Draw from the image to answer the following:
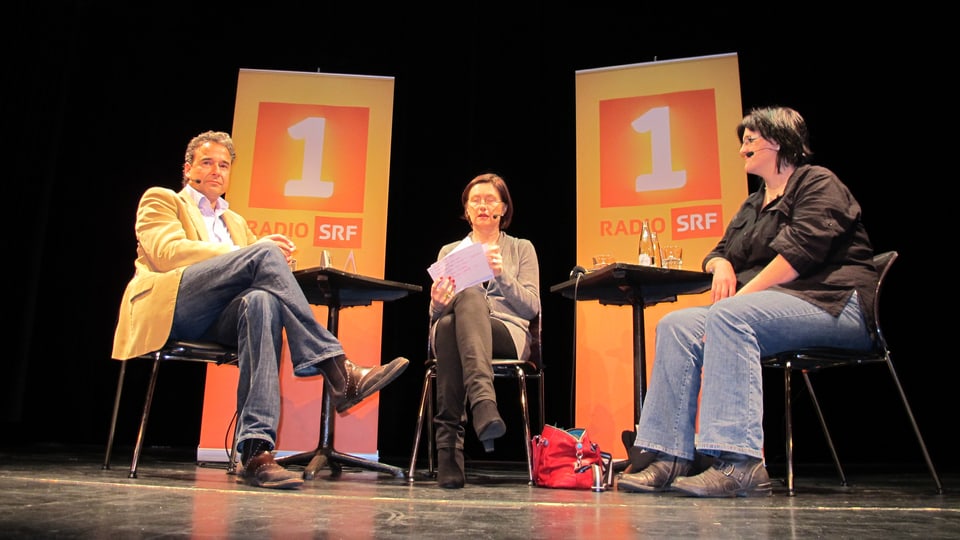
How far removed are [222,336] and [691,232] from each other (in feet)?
8.03

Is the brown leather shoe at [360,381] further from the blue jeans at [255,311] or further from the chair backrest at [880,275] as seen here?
the chair backrest at [880,275]

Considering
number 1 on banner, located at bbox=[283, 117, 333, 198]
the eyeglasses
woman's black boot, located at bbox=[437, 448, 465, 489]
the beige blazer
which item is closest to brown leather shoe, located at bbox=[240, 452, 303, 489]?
woman's black boot, located at bbox=[437, 448, 465, 489]

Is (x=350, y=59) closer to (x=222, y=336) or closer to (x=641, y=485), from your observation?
(x=222, y=336)

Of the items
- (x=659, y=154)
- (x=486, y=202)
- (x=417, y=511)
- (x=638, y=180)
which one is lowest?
(x=417, y=511)

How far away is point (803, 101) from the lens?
420 cm

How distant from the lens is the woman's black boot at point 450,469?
7.36 ft

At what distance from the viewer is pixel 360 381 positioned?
2342 mm

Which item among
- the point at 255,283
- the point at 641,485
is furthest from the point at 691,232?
the point at 255,283

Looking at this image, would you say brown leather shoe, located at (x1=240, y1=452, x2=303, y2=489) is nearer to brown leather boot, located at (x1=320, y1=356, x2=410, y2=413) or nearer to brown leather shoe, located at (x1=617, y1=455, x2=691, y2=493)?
brown leather boot, located at (x1=320, y1=356, x2=410, y2=413)

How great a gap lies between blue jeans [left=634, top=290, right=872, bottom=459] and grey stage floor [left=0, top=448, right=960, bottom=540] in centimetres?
20

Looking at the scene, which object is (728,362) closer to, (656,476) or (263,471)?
(656,476)

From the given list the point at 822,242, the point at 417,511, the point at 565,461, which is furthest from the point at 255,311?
the point at 822,242

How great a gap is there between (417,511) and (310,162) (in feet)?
9.54

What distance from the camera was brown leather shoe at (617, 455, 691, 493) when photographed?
2.15 metres
